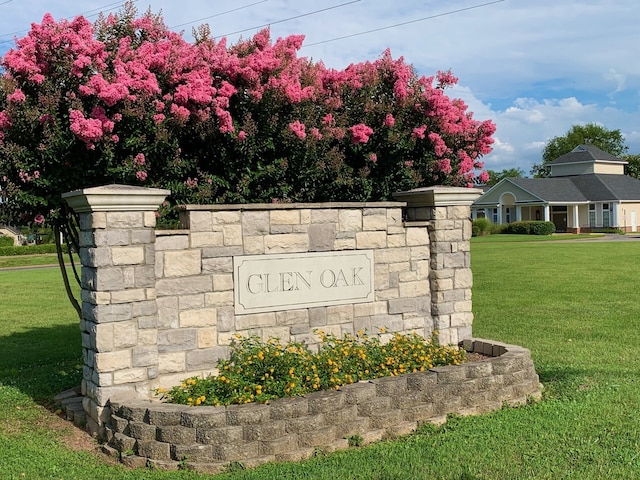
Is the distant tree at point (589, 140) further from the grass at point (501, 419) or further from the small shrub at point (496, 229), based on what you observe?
the grass at point (501, 419)

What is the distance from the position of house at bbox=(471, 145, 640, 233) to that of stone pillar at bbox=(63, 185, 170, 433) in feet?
154

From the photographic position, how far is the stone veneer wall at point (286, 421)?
4723mm

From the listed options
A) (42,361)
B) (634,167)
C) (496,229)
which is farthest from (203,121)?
(634,167)

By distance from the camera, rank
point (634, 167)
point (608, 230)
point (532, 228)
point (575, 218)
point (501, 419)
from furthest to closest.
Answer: point (634, 167) → point (575, 218) → point (608, 230) → point (532, 228) → point (501, 419)

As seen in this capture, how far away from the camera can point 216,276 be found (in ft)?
19.6

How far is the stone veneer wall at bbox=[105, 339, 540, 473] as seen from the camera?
4723mm

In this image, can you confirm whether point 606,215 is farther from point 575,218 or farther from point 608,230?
point 575,218

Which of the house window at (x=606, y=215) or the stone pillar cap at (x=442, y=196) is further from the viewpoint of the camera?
the house window at (x=606, y=215)

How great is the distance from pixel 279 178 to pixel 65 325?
7423 millimetres

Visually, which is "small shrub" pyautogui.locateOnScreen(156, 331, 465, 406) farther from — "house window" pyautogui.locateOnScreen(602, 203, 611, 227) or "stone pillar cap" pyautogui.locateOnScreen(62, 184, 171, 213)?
"house window" pyautogui.locateOnScreen(602, 203, 611, 227)

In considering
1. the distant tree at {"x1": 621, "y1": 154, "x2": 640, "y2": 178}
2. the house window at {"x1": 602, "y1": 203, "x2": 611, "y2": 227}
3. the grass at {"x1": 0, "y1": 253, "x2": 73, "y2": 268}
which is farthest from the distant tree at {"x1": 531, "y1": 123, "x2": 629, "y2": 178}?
the grass at {"x1": 0, "y1": 253, "x2": 73, "y2": 268}

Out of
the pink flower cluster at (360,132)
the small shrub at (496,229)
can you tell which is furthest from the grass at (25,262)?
the small shrub at (496,229)

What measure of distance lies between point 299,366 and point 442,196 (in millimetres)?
2666

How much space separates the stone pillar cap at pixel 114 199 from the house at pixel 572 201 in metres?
46.8
